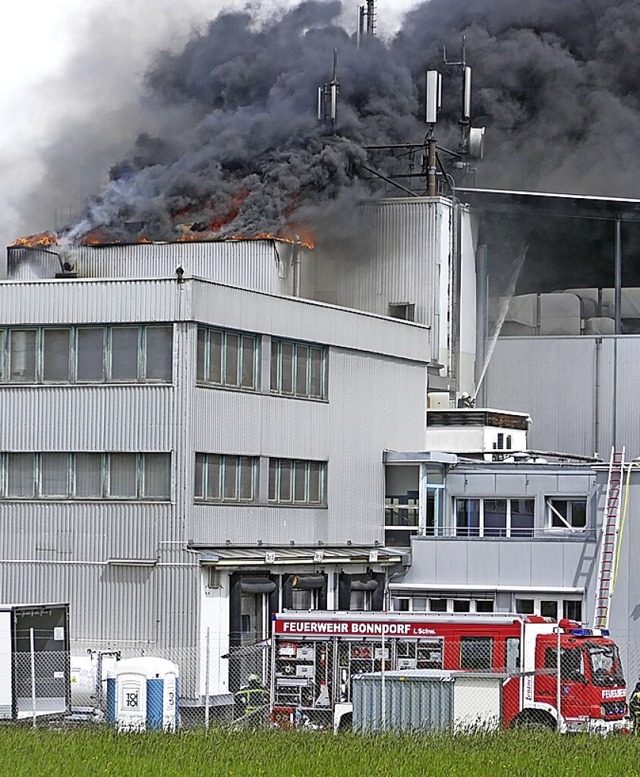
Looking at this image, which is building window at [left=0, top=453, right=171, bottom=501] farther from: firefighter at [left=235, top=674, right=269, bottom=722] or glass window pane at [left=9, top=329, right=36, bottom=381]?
firefighter at [left=235, top=674, right=269, bottom=722]

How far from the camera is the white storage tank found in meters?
28.7

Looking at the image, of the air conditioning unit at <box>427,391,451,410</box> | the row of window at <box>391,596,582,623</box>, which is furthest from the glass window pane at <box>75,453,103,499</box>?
the air conditioning unit at <box>427,391,451,410</box>

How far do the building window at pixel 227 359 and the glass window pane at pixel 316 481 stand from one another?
3.05 metres

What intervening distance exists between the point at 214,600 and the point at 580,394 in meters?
19.6

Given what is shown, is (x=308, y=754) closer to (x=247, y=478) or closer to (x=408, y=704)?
(x=408, y=704)

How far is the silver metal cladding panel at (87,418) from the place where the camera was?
35.3m

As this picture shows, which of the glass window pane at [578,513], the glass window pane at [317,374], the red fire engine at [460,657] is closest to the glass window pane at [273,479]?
the glass window pane at [317,374]

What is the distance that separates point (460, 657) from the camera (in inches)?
1145

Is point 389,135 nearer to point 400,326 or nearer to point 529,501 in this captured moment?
point 400,326

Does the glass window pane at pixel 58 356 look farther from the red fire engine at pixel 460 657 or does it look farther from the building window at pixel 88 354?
the red fire engine at pixel 460 657

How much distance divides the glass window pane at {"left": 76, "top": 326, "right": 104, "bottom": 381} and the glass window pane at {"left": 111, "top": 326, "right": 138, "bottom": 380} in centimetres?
32

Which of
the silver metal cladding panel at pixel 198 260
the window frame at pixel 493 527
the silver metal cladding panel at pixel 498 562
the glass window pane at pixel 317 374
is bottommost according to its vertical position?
the silver metal cladding panel at pixel 498 562

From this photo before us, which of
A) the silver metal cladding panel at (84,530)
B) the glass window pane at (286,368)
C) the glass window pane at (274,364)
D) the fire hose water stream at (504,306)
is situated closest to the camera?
the silver metal cladding panel at (84,530)

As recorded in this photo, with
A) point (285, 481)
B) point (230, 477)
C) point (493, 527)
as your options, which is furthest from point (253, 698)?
point (493, 527)
